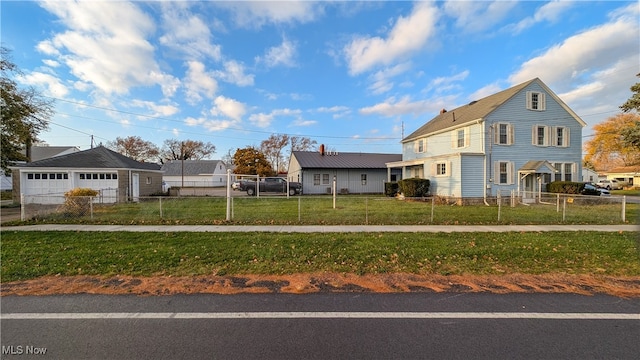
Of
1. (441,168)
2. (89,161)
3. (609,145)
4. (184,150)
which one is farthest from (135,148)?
(609,145)

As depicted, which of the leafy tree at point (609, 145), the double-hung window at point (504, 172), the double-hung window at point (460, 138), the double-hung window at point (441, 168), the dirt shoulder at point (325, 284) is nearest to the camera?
the dirt shoulder at point (325, 284)

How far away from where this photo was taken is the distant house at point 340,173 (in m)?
28.8

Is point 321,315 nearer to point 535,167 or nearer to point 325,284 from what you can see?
point 325,284

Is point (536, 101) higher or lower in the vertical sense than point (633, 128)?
higher

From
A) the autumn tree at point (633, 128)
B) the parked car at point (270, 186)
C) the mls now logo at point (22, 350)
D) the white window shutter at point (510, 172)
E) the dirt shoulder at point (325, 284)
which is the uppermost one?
the autumn tree at point (633, 128)

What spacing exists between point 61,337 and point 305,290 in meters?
2.88

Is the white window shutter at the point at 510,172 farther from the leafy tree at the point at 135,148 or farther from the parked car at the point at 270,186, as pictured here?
the leafy tree at the point at 135,148

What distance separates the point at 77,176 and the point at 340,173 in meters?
20.9

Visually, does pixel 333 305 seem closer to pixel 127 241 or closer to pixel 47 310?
pixel 47 310

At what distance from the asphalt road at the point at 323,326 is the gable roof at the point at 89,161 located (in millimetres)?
19027

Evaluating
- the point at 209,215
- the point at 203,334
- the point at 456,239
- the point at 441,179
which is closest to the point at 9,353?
the point at 203,334

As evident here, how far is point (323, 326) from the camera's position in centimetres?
333

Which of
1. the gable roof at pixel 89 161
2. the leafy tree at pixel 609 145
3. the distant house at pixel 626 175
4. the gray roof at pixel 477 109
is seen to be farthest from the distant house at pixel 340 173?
the distant house at pixel 626 175

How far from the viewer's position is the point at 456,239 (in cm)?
785
